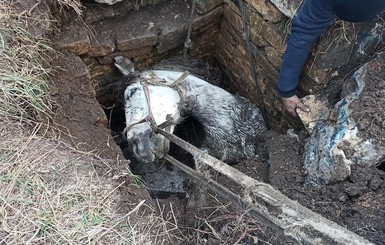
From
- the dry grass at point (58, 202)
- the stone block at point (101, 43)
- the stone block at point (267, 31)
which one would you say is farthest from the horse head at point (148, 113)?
the stone block at point (267, 31)

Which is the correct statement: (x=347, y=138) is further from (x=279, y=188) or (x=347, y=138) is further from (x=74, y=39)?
(x=74, y=39)

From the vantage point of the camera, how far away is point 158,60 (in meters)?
4.32

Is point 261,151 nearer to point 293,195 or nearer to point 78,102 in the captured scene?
point 293,195

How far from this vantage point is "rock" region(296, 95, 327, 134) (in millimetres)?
3465

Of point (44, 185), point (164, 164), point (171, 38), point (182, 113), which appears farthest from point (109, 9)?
point (44, 185)

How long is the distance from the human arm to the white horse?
506 mm

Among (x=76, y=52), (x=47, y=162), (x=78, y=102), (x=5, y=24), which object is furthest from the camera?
(x=76, y=52)

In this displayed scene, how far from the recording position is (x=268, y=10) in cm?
372

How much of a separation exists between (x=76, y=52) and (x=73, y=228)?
1616 mm

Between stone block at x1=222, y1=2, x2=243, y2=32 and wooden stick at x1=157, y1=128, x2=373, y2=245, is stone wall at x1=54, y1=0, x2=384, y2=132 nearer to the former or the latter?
stone block at x1=222, y1=2, x2=243, y2=32

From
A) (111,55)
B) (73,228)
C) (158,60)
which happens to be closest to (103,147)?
(73,228)

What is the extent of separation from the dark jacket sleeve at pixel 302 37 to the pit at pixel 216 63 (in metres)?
0.18

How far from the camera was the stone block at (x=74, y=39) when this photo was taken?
3557 millimetres

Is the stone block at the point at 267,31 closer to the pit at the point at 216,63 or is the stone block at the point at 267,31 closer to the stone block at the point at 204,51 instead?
the pit at the point at 216,63
